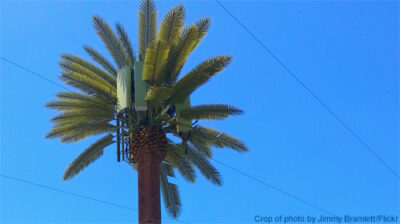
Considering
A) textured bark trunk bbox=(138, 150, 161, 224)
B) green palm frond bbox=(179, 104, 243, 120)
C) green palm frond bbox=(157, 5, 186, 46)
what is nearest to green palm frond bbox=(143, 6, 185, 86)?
green palm frond bbox=(157, 5, 186, 46)

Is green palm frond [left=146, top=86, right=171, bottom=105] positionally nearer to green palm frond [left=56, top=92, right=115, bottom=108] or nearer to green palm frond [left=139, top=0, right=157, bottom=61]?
green palm frond [left=56, top=92, right=115, bottom=108]

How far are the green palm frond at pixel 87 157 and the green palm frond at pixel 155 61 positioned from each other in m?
3.31

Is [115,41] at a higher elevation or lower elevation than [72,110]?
higher

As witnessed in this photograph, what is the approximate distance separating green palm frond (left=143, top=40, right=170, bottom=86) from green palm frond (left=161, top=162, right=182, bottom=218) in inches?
177

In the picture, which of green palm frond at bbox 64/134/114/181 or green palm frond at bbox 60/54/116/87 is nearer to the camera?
green palm frond at bbox 60/54/116/87

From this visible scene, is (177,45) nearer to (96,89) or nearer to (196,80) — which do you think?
(196,80)

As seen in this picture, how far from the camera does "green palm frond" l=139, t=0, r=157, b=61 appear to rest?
18.3 meters

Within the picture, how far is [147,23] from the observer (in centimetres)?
1856

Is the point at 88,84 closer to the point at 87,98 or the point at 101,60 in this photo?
the point at 87,98

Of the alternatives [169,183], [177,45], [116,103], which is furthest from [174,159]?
[177,45]

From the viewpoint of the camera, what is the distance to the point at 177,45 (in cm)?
1684

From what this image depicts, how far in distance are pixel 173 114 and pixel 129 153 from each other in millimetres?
1776

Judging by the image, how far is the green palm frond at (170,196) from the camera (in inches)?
798

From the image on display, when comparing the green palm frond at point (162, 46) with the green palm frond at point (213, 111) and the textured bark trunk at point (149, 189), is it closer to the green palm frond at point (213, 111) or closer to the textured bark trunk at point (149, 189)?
the green palm frond at point (213, 111)
